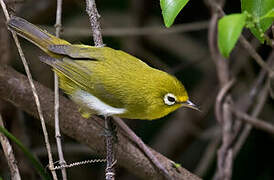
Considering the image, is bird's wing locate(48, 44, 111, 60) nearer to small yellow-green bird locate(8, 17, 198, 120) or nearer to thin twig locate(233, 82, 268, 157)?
small yellow-green bird locate(8, 17, 198, 120)

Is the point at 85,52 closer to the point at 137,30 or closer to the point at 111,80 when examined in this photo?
the point at 111,80

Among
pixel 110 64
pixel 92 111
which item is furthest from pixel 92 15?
pixel 92 111

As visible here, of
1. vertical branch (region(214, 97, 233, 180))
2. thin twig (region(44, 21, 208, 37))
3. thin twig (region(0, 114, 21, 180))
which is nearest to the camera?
thin twig (region(0, 114, 21, 180))

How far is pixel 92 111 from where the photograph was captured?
3.05 metres

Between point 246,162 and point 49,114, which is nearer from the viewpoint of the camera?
point 49,114

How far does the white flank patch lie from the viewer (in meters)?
3.01

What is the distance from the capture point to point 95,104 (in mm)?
3090

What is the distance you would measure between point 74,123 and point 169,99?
62 centimetres

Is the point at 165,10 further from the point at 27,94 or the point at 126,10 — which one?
the point at 126,10

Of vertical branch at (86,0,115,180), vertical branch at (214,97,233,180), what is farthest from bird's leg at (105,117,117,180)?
vertical branch at (214,97,233,180)

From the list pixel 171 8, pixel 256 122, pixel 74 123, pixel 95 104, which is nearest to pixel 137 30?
pixel 256 122

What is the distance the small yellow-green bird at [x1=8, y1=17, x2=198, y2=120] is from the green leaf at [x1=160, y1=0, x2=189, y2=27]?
45.7 inches

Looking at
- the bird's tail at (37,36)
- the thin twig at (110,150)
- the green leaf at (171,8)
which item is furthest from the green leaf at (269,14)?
the bird's tail at (37,36)

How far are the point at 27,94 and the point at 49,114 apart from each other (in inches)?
7.1
